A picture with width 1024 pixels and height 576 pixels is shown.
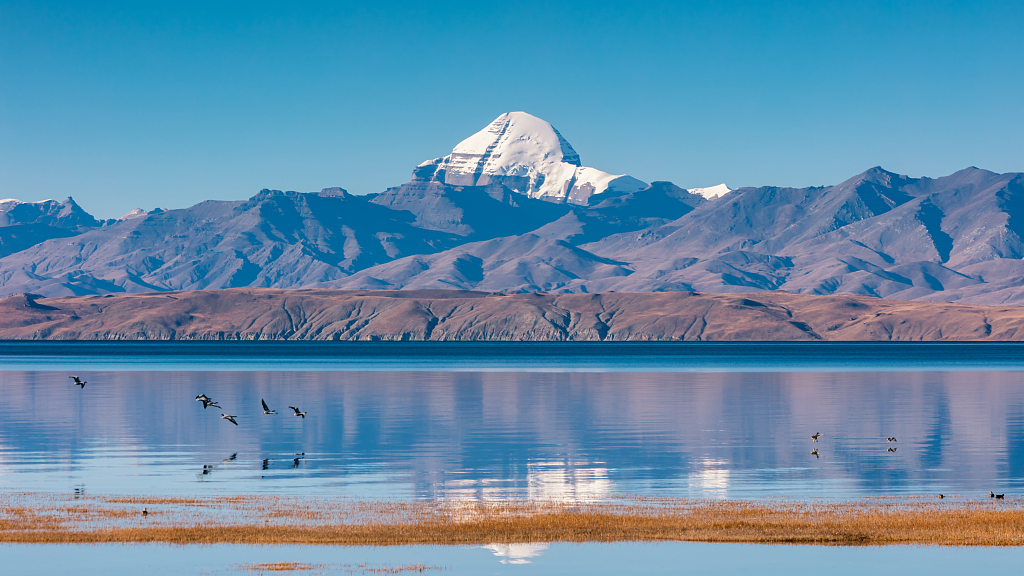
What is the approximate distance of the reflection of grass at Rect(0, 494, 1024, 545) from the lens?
36.3 metres

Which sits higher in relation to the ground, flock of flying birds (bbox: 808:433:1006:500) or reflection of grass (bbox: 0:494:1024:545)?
reflection of grass (bbox: 0:494:1024:545)

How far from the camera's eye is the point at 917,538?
119ft

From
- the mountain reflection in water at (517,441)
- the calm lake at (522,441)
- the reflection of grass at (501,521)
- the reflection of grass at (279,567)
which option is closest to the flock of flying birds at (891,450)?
the calm lake at (522,441)

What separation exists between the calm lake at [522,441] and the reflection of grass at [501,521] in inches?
70.5

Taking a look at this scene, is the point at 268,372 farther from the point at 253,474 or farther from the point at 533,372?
the point at 253,474

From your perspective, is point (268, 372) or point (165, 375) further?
point (268, 372)

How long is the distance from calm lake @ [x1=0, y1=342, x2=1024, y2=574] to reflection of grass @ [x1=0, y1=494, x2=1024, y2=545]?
179 cm

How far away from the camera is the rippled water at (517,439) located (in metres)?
51.4

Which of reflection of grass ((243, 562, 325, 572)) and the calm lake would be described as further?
the calm lake

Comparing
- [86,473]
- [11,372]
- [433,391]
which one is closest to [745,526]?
[86,473]

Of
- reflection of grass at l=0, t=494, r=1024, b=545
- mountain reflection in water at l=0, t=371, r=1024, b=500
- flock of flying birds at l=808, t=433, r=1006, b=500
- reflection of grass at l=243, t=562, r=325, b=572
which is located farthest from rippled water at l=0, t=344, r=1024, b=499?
reflection of grass at l=243, t=562, r=325, b=572

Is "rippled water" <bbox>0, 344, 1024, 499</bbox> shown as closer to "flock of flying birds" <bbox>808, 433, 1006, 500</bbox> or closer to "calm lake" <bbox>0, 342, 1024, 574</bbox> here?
"calm lake" <bbox>0, 342, 1024, 574</bbox>

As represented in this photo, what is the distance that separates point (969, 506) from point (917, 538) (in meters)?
8.14

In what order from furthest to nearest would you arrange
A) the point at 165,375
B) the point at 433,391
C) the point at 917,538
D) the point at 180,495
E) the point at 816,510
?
the point at 165,375, the point at 433,391, the point at 180,495, the point at 816,510, the point at 917,538
